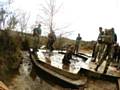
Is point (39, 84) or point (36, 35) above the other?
point (36, 35)

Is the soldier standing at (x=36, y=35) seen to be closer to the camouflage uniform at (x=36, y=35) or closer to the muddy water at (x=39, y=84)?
the camouflage uniform at (x=36, y=35)

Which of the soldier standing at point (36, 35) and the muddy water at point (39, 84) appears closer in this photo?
the muddy water at point (39, 84)

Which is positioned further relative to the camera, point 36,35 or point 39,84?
point 36,35

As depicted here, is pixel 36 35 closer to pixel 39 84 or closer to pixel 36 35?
pixel 36 35

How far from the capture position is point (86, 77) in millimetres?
15023

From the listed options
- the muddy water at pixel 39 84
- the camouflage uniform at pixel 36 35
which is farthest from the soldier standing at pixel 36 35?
the muddy water at pixel 39 84

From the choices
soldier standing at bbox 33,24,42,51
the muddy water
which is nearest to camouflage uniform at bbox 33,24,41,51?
soldier standing at bbox 33,24,42,51

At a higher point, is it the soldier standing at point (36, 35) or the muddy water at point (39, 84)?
the soldier standing at point (36, 35)

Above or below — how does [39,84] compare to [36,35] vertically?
below

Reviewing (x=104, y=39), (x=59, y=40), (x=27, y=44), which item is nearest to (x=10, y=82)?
(x=104, y=39)

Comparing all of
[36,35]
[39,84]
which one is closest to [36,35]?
[36,35]

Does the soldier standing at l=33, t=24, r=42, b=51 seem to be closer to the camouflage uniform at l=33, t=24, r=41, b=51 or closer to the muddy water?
the camouflage uniform at l=33, t=24, r=41, b=51

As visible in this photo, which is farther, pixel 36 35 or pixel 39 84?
pixel 36 35

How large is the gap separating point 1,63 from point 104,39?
548 centimetres
